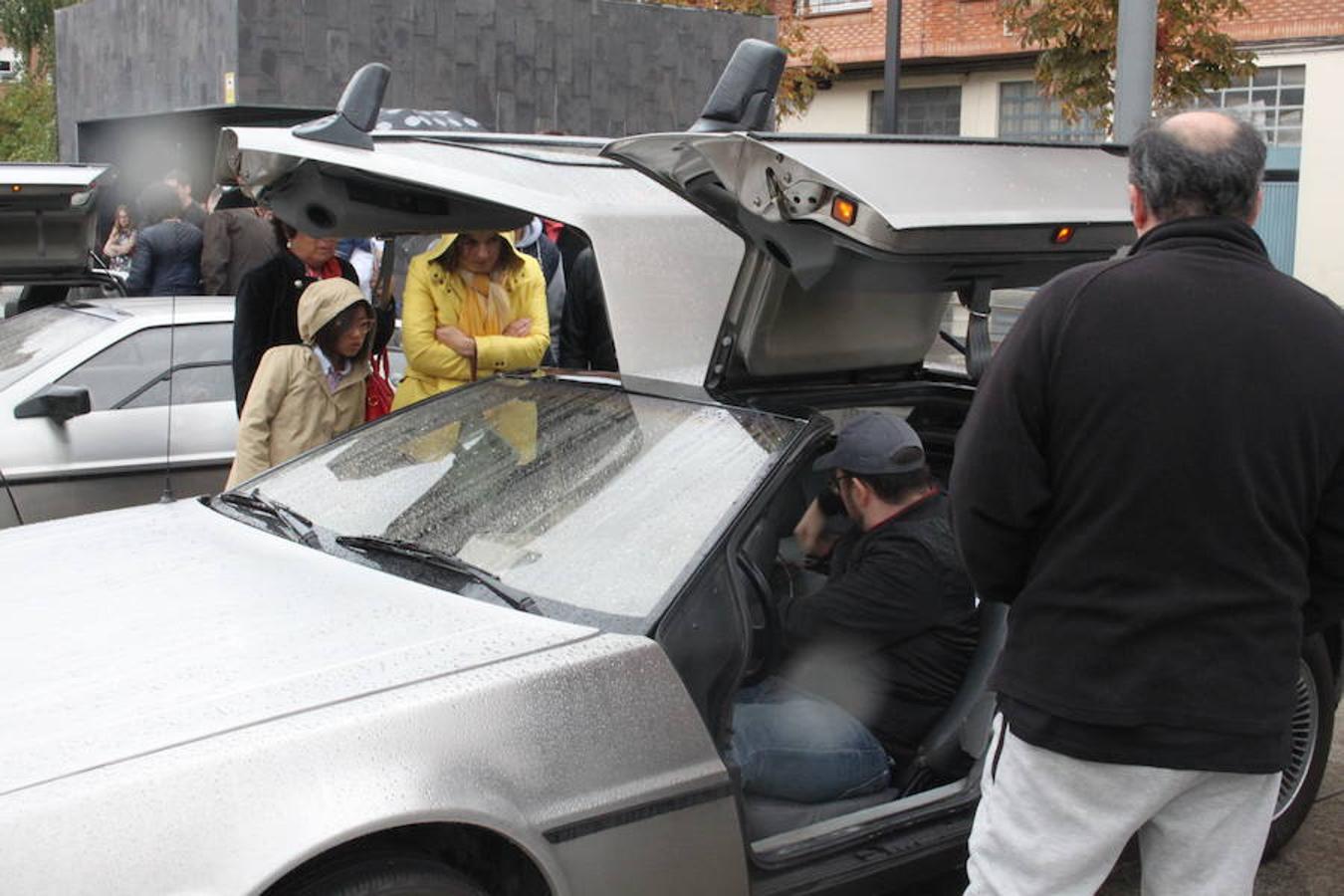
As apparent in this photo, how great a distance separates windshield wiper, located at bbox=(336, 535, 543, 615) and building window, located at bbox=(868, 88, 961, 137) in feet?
77.7

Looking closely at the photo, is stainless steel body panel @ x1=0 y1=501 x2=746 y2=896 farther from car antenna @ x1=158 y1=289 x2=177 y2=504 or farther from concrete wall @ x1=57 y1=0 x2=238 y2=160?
concrete wall @ x1=57 y1=0 x2=238 y2=160

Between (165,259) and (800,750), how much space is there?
21.8 ft

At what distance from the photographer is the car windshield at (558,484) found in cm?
305

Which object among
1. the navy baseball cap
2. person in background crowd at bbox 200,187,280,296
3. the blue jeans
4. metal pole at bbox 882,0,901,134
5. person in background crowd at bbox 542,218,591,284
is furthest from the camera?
metal pole at bbox 882,0,901,134

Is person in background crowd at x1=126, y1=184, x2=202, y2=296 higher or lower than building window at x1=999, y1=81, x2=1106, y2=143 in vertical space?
lower

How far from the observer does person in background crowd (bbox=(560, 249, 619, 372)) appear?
6395 millimetres

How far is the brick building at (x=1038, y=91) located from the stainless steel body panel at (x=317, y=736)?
1539 centimetres

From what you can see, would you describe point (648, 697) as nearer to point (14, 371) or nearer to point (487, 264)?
point (487, 264)

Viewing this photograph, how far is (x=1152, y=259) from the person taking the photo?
2.32 metres

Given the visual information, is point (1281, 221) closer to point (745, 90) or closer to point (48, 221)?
point (48, 221)

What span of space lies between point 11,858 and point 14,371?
4.27 meters

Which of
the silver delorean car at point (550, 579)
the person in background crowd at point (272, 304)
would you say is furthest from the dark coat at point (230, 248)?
the silver delorean car at point (550, 579)

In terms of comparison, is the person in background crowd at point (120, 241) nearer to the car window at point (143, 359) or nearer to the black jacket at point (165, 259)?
the black jacket at point (165, 259)

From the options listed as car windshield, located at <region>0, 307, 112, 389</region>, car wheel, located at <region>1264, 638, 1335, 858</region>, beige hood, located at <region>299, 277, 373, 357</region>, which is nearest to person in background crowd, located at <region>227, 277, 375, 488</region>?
beige hood, located at <region>299, 277, 373, 357</region>
